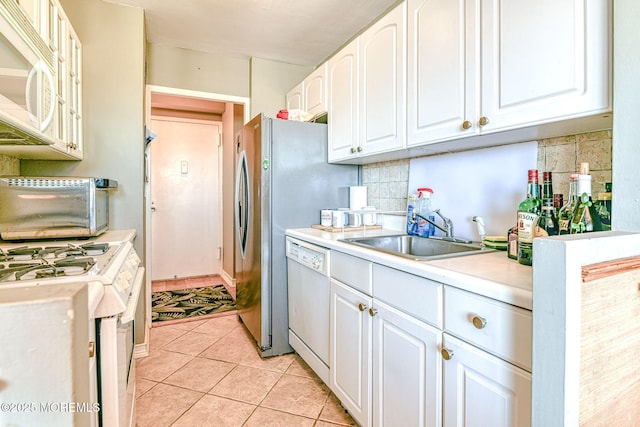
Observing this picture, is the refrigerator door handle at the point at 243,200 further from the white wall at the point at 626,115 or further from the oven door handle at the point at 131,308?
the white wall at the point at 626,115

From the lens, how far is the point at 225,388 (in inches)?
73.1

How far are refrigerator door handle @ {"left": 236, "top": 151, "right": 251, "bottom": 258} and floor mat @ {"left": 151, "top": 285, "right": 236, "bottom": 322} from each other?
0.94 m

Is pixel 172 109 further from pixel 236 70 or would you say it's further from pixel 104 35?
pixel 104 35

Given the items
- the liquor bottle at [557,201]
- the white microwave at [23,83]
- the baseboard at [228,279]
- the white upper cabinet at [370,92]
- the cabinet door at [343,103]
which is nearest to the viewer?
the white microwave at [23,83]

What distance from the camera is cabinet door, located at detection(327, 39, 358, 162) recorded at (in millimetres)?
2014

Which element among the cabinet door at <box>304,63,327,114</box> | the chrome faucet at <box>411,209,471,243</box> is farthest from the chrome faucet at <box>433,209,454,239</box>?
the cabinet door at <box>304,63,327,114</box>

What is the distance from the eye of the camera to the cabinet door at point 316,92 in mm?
2369

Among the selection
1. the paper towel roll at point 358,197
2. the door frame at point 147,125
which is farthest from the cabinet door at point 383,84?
the door frame at point 147,125

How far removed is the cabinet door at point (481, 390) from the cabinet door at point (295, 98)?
2310 millimetres

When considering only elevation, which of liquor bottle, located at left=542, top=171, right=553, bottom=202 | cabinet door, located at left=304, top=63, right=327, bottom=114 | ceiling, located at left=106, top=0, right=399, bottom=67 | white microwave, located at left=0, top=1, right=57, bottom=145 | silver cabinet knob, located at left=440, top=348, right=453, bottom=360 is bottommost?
silver cabinet knob, located at left=440, top=348, right=453, bottom=360

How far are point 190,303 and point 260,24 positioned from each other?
264cm

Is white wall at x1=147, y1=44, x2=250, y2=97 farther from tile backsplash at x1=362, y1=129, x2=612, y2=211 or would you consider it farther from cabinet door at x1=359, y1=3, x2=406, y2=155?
tile backsplash at x1=362, y1=129, x2=612, y2=211

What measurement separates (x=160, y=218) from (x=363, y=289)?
345 centimetres

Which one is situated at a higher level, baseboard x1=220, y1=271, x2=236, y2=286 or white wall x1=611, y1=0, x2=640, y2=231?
white wall x1=611, y1=0, x2=640, y2=231
